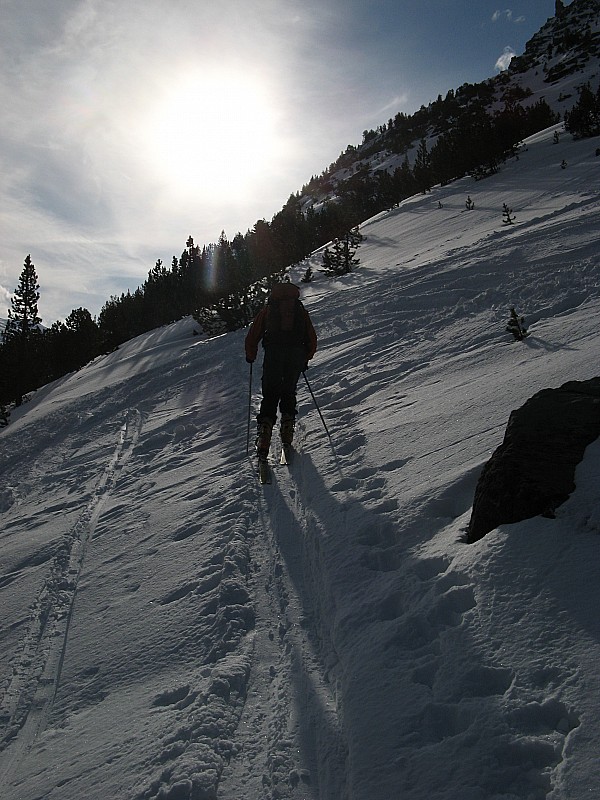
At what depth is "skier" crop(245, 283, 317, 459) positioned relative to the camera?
5285 millimetres

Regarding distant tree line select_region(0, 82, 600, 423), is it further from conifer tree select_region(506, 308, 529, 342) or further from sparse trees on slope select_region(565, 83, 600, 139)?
conifer tree select_region(506, 308, 529, 342)

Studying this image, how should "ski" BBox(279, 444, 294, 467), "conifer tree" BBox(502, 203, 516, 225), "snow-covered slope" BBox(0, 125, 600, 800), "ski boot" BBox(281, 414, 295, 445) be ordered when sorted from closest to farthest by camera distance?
"snow-covered slope" BBox(0, 125, 600, 800), "ski" BBox(279, 444, 294, 467), "ski boot" BBox(281, 414, 295, 445), "conifer tree" BBox(502, 203, 516, 225)

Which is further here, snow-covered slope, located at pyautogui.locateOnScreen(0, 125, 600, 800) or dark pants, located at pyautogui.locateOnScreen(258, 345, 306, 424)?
dark pants, located at pyautogui.locateOnScreen(258, 345, 306, 424)

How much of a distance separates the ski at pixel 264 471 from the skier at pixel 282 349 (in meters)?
0.27

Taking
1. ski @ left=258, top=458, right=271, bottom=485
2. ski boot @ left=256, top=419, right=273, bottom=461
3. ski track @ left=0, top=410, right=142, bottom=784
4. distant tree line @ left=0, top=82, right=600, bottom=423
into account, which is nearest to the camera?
ski track @ left=0, top=410, right=142, bottom=784

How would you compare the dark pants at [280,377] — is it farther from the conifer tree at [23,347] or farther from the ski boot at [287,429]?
the conifer tree at [23,347]

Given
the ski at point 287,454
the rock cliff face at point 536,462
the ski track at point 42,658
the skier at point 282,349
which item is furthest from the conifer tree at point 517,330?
the ski track at point 42,658

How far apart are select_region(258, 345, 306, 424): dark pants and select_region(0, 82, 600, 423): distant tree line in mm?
9085

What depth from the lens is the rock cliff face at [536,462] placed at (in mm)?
2504

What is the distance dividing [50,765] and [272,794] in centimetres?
111

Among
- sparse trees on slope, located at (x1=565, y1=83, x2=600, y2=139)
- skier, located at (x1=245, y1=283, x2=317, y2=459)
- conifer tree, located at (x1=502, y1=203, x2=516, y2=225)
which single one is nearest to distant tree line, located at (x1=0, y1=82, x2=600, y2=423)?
sparse trees on slope, located at (x1=565, y1=83, x2=600, y2=139)

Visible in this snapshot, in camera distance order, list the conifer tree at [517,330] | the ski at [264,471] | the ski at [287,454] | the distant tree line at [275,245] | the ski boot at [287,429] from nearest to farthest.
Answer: the ski at [264,471]
the ski at [287,454]
the ski boot at [287,429]
the conifer tree at [517,330]
the distant tree line at [275,245]

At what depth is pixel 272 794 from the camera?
189 cm

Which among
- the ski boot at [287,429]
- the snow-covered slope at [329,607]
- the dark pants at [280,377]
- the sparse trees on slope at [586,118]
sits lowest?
the snow-covered slope at [329,607]
